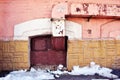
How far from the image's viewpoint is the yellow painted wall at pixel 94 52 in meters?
7.04

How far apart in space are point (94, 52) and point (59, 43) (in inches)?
40.8

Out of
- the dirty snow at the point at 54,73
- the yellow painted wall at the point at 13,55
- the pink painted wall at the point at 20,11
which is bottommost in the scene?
the dirty snow at the point at 54,73

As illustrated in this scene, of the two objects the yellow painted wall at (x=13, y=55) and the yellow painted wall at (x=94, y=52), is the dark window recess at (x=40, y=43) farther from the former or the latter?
the yellow painted wall at (x=94, y=52)

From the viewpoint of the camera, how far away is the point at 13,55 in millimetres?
6871

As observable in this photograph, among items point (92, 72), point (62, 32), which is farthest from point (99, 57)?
point (62, 32)

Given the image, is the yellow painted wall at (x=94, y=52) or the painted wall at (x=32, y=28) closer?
the painted wall at (x=32, y=28)

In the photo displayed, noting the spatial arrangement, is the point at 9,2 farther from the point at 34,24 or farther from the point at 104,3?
the point at 104,3

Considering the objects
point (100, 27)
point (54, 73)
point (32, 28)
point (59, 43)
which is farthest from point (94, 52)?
point (32, 28)

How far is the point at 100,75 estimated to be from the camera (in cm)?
640

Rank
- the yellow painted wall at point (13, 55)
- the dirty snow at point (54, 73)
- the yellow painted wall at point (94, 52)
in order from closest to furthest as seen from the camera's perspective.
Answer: the dirty snow at point (54, 73), the yellow painted wall at point (13, 55), the yellow painted wall at point (94, 52)

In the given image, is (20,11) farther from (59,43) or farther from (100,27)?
(100,27)

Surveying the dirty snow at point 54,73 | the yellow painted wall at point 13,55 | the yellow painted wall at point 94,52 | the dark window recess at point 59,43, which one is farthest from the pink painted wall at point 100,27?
the yellow painted wall at point 13,55

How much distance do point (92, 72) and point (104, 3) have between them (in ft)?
6.36

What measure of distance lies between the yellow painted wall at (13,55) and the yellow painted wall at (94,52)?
1.20 m
